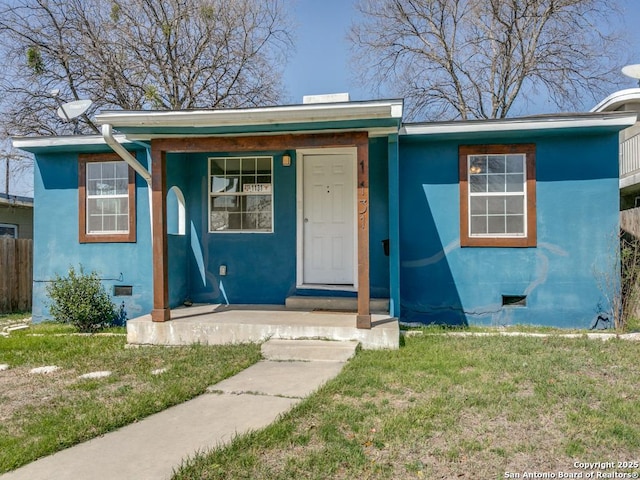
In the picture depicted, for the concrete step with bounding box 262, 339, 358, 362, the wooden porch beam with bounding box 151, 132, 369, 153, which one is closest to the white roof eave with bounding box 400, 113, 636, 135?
the wooden porch beam with bounding box 151, 132, 369, 153

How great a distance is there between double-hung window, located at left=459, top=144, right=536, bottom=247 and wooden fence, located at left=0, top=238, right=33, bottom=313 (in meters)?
9.13

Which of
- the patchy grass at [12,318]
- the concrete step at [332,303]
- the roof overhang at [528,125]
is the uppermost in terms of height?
the roof overhang at [528,125]

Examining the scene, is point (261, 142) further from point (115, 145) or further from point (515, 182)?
point (515, 182)

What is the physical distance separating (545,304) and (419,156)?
2844 mm

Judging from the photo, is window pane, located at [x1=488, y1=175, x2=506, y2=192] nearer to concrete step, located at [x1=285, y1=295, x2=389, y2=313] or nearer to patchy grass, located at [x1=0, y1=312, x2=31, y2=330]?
concrete step, located at [x1=285, y1=295, x2=389, y2=313]

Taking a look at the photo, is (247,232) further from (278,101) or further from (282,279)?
(278,101)

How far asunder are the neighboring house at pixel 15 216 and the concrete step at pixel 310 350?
10.2 m

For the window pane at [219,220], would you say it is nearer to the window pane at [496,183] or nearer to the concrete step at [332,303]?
the concrete step at [332,303]

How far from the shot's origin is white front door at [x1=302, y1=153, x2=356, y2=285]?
6.80 metres

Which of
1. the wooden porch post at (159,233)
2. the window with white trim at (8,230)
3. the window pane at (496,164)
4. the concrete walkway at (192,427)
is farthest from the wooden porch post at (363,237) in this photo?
the window with white trim at (8,230)

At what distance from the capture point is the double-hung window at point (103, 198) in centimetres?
713

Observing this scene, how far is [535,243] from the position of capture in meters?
6.28

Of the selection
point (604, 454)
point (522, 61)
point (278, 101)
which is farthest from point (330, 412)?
point (522, 61)

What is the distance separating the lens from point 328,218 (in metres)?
6.86
